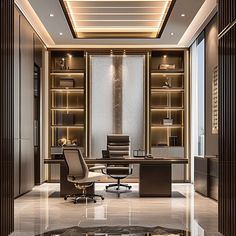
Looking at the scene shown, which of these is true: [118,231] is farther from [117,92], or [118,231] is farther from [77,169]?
[117,92]

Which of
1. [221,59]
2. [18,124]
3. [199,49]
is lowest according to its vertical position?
[18,124]

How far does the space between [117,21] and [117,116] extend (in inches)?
116

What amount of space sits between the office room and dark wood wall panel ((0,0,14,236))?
0.04 ft

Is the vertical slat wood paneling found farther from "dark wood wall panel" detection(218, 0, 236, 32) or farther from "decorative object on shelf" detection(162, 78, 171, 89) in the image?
"decorative object on shelf" detection(162, 78, 171, 89)

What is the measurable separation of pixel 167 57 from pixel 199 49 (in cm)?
166

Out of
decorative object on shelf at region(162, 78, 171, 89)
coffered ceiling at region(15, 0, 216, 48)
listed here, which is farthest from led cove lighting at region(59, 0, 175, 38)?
decorative object on shelf at region(162, 78, 171, 89)

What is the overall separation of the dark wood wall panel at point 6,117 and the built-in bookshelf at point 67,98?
21.6 ft

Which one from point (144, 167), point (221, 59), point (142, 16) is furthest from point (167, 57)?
point (221, 59)

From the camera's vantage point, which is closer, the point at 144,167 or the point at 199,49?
the point at 144,167

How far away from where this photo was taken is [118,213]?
6977 mm

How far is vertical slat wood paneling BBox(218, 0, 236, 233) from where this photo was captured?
4973 mm

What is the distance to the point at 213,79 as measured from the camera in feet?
30.3

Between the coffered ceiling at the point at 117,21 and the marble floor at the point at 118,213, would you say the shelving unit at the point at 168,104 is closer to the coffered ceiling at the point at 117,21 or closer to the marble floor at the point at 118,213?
the coffered ceiling at the point at 117,21

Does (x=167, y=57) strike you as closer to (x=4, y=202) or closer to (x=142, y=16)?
(x=142, y=16)
